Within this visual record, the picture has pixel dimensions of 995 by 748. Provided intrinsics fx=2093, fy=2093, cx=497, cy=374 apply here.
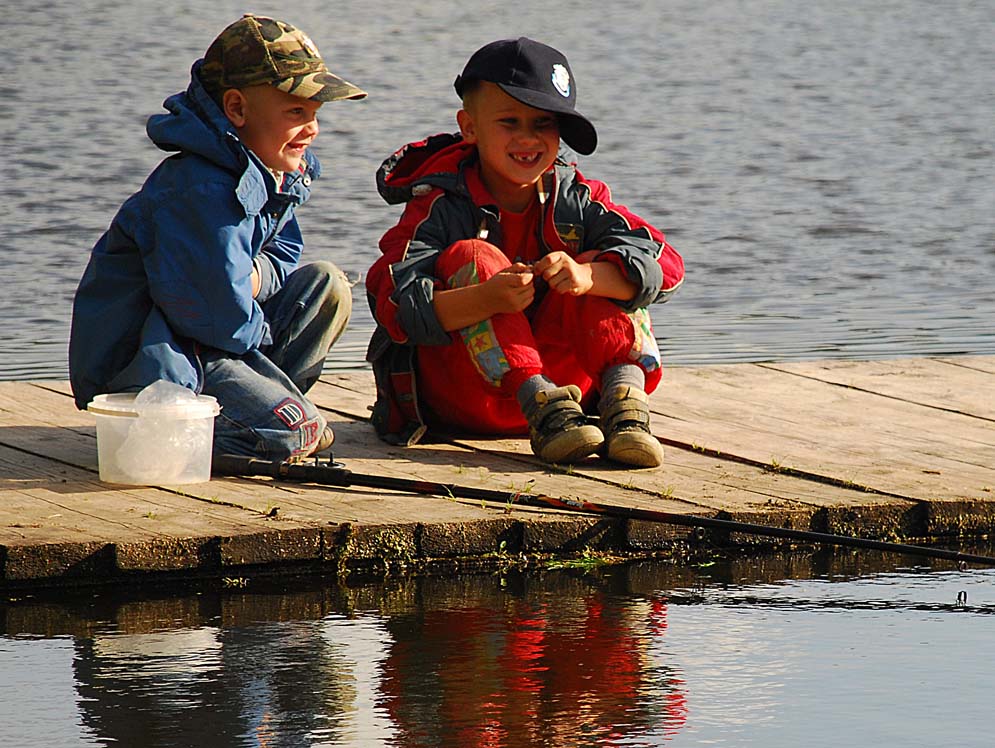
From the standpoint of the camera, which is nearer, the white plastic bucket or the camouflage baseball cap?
the white plastic bucket

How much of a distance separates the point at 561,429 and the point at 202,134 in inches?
43.2

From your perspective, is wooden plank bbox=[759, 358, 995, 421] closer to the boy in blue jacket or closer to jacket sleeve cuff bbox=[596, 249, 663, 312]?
jacket sleeve cuff bbox=[596, 249, 663, 312]

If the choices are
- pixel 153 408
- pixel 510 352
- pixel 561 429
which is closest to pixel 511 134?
pixel 510 352

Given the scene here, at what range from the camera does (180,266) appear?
15.9ft

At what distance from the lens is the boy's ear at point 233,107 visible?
5.01 metres

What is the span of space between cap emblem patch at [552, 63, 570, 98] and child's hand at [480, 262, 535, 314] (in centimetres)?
48

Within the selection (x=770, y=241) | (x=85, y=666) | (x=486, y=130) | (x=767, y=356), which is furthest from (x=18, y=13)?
(x=85, y=666)

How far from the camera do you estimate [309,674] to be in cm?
373

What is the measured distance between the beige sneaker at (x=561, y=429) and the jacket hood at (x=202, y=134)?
922 millimetres

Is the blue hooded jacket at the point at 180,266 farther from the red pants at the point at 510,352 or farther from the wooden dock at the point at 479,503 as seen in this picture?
the red pants at the point at 510,352

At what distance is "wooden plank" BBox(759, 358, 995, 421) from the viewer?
5980 millimetres

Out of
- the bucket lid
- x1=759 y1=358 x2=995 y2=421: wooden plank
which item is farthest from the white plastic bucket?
x1=759 y1=358 x2=995 y2=421: wooden plank

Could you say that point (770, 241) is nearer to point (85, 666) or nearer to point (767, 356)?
point (767, 356)

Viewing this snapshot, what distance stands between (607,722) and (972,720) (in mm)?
605
